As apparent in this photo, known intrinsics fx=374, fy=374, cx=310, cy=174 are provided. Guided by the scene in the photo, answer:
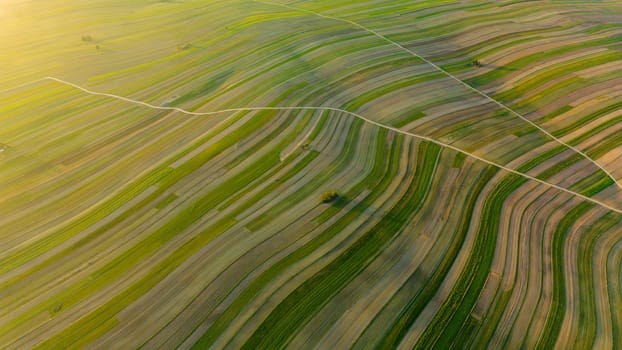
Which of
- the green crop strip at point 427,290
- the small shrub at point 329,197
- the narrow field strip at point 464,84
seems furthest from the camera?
the narrow field strip at point 464,84

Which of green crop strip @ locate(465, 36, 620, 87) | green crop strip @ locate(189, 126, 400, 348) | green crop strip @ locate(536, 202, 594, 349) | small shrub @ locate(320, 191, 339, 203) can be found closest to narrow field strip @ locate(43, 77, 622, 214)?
green crop strip @ locate(536, 202, 594, 349)

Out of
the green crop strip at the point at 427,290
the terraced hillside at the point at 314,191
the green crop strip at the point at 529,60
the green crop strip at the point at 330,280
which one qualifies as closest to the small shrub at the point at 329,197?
the terraced hillside at the point at 314,191

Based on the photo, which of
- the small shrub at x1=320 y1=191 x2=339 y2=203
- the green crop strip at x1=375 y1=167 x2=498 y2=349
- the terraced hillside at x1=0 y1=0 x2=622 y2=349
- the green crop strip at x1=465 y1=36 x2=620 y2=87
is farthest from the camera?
the green crop strip at x1=465 y1=36 x2=620 y2=87

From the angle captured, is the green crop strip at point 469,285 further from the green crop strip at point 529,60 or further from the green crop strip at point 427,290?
the green crop strip at point 529,60

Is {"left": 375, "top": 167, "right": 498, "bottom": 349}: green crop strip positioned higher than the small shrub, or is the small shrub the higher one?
the small shrub

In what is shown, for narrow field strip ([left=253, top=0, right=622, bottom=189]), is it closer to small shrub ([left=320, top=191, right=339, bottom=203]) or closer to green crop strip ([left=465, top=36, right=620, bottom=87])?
green crop strip ([left=465, top=36, right=620, bottom=87])

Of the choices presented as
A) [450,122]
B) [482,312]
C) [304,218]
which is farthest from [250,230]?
[450,122]

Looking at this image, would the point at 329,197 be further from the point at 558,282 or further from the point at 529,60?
the point at 529,60

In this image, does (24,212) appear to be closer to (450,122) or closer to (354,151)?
(354,151)

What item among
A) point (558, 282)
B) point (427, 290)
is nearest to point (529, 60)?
point (558, 282)
